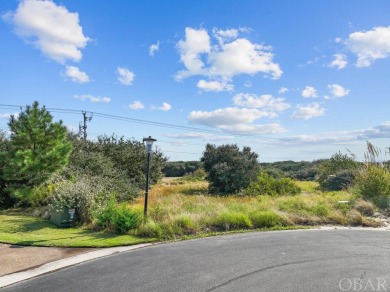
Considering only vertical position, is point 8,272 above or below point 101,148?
below

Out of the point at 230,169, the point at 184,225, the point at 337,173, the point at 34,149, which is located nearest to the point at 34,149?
the point at 34,149

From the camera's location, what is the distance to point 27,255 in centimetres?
793

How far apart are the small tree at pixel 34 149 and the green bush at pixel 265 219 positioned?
32.9ft

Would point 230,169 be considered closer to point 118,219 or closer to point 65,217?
point 65,217

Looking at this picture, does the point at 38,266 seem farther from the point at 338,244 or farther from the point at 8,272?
the point at 338,244

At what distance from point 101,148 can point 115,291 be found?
17966 millimetres

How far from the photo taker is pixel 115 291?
5.59 meters

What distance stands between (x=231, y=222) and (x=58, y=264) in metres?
5.67

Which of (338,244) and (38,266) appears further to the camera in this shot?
(338,244)

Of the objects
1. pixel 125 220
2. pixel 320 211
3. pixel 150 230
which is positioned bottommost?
pixel 150 230

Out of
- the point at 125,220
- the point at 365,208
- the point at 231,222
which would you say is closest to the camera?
the point at 125,220

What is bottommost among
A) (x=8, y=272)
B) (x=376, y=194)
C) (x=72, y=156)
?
(x=8, y=272)

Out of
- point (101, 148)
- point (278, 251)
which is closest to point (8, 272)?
point (278, 251)

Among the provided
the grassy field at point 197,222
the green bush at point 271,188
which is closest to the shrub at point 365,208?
the grassy field at point 197,222
